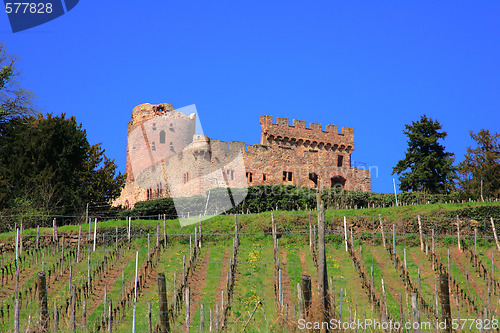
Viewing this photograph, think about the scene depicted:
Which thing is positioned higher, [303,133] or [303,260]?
[303,133]

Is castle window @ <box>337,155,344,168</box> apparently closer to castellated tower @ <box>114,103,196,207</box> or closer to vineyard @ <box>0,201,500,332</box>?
castellated tower @ <box>114,103,196,207</box>

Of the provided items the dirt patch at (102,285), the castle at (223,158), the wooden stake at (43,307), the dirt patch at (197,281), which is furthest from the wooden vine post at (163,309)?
the castle at (223,158)

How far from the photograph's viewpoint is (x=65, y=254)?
26344 mm

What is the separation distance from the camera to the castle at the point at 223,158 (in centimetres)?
4000

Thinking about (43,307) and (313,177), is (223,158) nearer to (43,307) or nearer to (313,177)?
(313,177)

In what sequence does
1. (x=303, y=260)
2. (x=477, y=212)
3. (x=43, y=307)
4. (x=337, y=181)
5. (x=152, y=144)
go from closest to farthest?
(x=43, y=307) → (x=303, y=260) → (x=477, y=212) → (x=337, y=181) → (x=152, y=144)

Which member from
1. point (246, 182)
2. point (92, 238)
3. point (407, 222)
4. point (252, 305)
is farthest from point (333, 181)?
point (252, 305)

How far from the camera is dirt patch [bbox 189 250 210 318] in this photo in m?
19.6

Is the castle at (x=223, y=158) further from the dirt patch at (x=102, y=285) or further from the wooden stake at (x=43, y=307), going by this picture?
Result: the wooden stake at (x=43, y=307)

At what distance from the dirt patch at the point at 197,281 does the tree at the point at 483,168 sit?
17.8 meters

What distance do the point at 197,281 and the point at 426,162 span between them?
2240 cm

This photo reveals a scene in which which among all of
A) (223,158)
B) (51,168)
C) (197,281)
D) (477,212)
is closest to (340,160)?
(223,158)

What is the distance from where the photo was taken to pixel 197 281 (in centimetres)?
2214

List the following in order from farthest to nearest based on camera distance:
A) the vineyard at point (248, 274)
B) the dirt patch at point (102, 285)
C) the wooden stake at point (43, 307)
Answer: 1. the dirt patch at point (102, 285)
2. the vineyard at point (248, 274)
3. the wooden stake at point (43, 307)
